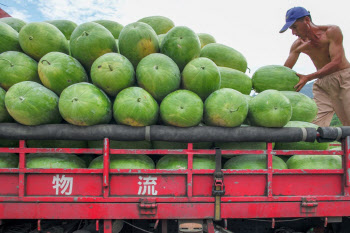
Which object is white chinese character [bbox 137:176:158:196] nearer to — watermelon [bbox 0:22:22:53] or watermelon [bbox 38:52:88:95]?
watermelon [bbox 38:52:88:95]

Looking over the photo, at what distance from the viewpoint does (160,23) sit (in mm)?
3777

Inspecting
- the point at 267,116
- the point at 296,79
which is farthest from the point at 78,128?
the point at 296,79

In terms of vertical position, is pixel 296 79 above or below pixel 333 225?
above

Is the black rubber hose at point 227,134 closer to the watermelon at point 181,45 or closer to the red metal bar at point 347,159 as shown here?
the red metal bar at point 347,159

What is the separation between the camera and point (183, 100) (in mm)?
2354

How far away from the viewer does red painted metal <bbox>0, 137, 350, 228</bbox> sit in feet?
7.18

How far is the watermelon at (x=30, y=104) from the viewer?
2.21 metres

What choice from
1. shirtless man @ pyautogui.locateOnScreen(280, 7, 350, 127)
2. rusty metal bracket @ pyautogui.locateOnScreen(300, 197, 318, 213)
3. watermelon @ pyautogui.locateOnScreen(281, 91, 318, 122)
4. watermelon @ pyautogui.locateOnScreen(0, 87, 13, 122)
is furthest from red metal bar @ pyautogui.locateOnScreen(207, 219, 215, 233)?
shirtless man @ pyautogui.locateOnScreen(280, 7, 350, 127)

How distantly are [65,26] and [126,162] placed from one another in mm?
2218

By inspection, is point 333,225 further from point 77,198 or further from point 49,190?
point 49,190

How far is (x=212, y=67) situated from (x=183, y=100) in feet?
1.61

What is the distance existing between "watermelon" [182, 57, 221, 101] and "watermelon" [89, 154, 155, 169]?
0.85m

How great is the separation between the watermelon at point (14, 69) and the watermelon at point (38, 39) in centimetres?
12

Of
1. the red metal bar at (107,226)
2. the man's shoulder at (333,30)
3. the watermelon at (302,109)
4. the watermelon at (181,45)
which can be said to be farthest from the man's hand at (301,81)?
the red metal bar at (107,226)
